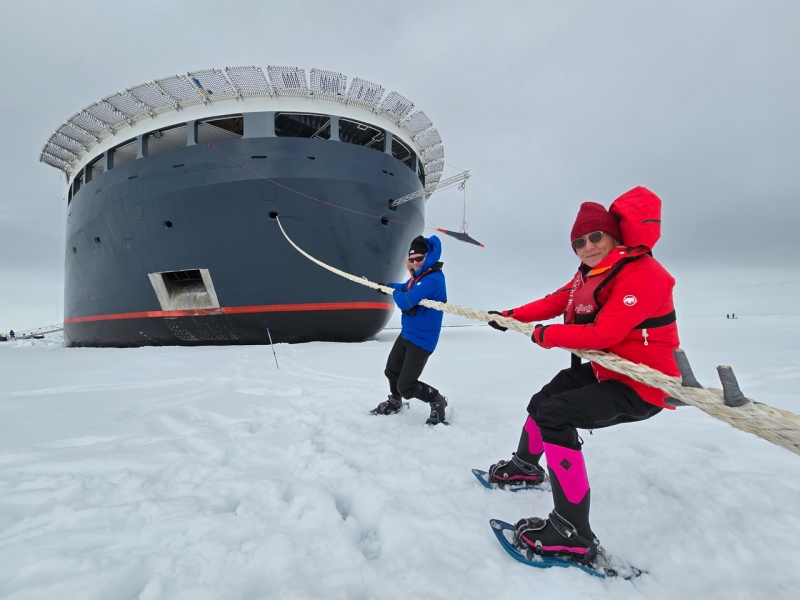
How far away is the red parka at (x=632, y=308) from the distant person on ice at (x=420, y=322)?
1.59 metres

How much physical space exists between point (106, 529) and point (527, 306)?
93.7 inches

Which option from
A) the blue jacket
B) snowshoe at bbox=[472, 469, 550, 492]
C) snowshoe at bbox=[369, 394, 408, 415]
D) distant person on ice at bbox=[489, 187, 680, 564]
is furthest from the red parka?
snowshoe at bbox=[369, 394, 408, 415]

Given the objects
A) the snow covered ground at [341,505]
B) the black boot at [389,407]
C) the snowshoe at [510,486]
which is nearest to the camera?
the snow covered ground at [341,505]

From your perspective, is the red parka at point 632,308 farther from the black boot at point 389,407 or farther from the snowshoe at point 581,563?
the black boot at point 389,407

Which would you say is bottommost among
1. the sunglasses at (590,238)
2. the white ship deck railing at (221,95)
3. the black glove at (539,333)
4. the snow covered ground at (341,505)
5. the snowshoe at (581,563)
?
the snowshoe at (581,563)

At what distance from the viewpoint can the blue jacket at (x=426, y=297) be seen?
129 inches

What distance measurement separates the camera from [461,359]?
7.34 m

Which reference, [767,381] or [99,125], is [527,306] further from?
[99,125]

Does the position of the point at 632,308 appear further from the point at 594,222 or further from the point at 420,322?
the point at 420,322

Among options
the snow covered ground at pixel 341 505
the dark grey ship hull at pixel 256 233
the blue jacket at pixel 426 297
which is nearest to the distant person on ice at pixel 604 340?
the snow covered ground at pixel 341 505

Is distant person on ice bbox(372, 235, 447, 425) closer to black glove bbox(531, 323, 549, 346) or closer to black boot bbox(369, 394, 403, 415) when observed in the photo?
black boot bbox(369, 394, 403, 415)

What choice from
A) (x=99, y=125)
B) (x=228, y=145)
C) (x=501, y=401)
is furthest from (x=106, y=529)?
(x=99, y=125)

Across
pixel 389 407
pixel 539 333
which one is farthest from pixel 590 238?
pixel 389 407

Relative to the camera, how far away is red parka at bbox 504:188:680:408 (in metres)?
1.53
